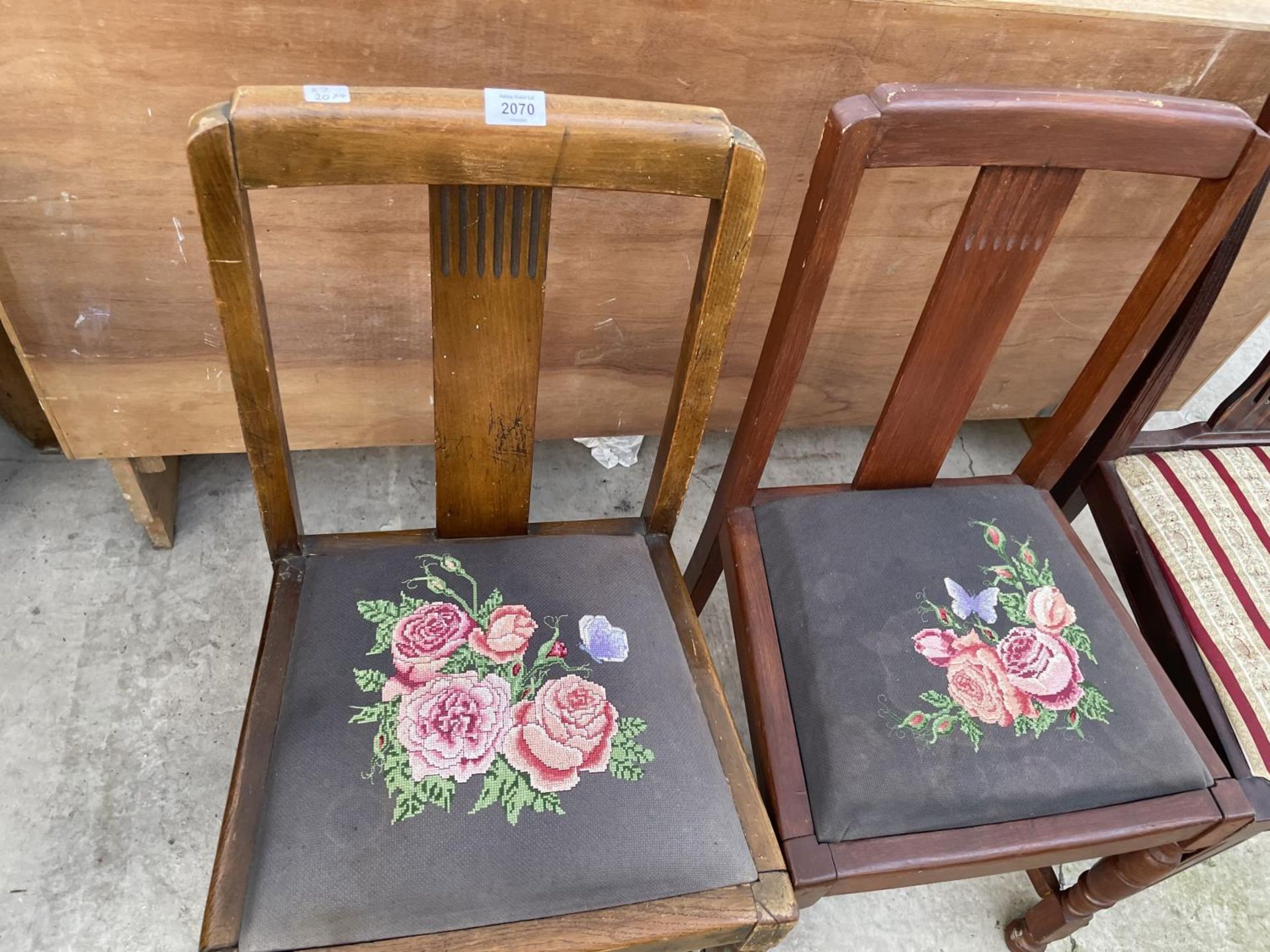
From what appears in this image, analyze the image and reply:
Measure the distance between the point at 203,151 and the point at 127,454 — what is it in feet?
2.58

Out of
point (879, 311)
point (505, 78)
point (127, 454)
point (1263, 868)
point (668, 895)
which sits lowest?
point (1263, 868)

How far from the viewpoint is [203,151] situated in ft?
1.98

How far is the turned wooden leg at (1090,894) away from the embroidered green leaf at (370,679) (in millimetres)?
811

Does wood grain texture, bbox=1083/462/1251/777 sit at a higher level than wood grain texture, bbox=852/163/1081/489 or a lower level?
lower

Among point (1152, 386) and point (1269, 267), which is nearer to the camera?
point (1152, 386)

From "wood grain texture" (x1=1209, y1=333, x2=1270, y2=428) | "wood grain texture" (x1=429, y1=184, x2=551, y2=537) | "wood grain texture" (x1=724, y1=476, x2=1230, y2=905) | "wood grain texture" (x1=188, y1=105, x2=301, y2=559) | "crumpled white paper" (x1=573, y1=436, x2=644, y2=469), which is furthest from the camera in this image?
"crumpled white paper" (x1=573, y1=436, x2=644, y2=469)

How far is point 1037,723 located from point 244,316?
0.83m

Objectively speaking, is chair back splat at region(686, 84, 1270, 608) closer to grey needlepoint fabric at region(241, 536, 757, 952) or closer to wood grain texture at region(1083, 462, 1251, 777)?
A: wood grain texture at region(1083, 462, 1251, 777)

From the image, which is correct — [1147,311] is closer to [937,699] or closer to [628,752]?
[937,699]

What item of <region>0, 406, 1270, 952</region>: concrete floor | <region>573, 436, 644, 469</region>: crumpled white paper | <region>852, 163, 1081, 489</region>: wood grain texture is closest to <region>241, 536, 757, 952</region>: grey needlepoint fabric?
<region>852, 163, 1081, 489</region>: wood grain texture

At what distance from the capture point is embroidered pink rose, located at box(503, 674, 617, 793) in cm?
78

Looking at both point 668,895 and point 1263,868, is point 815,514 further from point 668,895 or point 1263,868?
point 1263,868

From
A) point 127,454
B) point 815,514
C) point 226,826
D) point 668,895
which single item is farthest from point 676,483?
point 127,454

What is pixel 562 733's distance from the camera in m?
0.80
